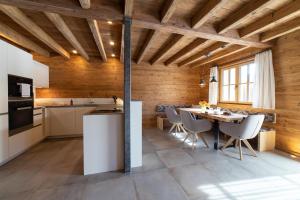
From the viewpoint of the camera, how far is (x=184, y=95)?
6070 mm

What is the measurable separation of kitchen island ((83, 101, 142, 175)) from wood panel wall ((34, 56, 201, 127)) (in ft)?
9.90

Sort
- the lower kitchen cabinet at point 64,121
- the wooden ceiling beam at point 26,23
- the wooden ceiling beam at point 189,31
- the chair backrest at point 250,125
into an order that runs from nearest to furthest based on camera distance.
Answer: the wooden ceiling beam at point 26,23 → the wooden ceiling beam at point 189,31 → the chair backrest at point 250,125 → the lower kitchen cabinet at point 64,121

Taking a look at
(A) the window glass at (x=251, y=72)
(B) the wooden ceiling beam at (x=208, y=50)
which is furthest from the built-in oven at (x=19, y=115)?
(A) the window glass at (x=251, y=72)

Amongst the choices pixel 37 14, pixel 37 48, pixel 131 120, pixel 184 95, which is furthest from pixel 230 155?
pixel 37 48

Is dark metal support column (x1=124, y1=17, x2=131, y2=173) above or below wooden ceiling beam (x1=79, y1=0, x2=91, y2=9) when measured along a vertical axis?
below

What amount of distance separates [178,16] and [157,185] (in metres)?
2.60

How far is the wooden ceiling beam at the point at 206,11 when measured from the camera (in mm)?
1938

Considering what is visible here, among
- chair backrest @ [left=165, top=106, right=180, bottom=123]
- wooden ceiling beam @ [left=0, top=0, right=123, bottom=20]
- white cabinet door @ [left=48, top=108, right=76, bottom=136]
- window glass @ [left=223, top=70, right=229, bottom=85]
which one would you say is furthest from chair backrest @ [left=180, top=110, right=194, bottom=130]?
white cabinet door @ [left=48, top=108, right=76, bottom=136]

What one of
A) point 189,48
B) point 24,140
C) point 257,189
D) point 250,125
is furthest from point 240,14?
point 24,140

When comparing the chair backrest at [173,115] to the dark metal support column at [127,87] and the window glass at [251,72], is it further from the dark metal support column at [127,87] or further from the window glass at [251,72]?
the dark metal support column at [127,87]

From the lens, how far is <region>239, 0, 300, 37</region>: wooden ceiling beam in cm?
210

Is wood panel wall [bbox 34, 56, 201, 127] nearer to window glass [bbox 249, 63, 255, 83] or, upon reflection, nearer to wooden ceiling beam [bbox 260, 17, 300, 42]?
window glass [bbox 249, 63, 255, 83]

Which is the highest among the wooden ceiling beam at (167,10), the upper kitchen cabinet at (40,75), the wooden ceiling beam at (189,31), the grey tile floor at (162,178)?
the wooden ceiling beam at (167,10)

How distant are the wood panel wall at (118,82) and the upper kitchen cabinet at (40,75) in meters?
0.24
